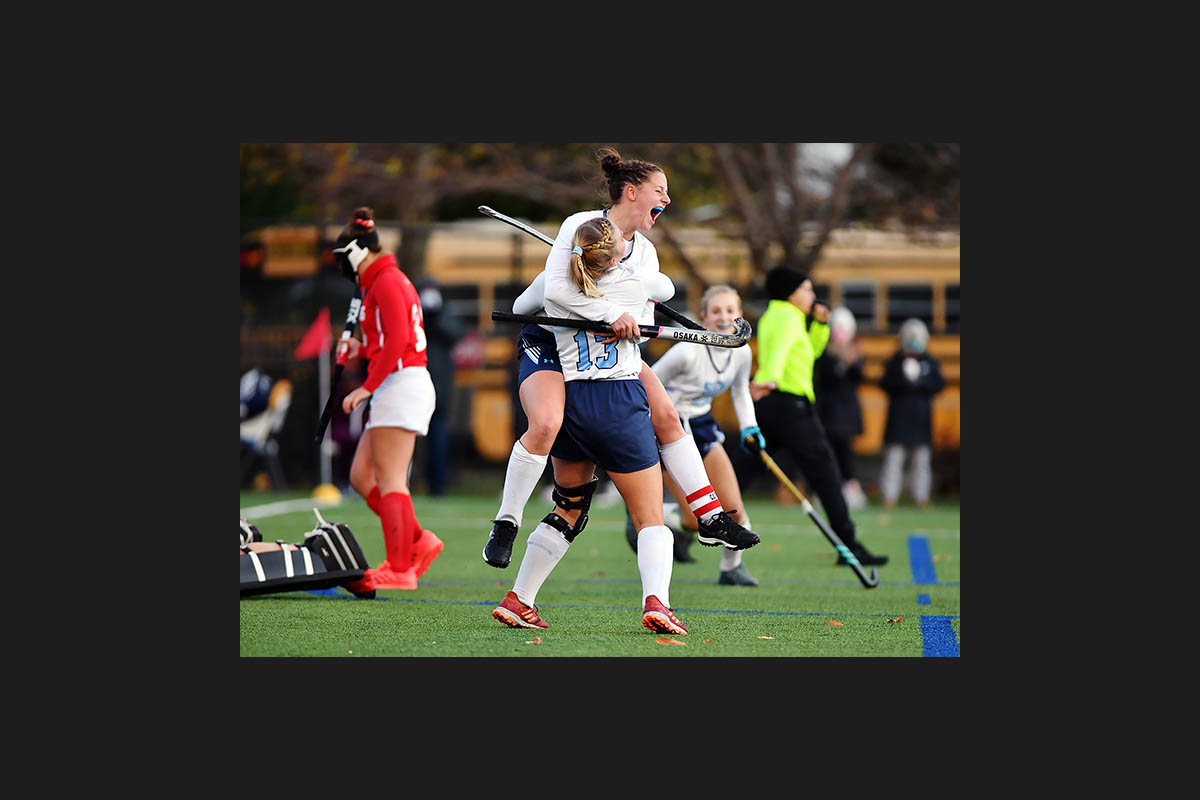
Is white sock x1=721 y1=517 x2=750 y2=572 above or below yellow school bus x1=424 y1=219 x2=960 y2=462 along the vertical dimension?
below

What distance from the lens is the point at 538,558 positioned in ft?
20.6

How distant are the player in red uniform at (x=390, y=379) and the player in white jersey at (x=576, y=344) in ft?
5.03

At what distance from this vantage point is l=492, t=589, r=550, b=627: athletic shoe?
20.5ft

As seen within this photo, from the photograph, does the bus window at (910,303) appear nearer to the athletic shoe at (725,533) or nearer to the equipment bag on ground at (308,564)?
the equipment bag on ground at (308,564)

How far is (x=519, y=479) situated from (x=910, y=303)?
12245 mm

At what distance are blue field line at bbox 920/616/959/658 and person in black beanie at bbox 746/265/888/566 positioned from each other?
7.12 feet

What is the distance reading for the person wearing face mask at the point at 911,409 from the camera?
1606 centimetres

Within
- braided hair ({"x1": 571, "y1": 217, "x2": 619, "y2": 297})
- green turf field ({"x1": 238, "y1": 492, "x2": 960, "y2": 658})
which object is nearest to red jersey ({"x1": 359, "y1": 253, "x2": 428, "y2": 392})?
green turf field ({"x1": 238, "y1": 492, "x2": 960, "y2": 658})

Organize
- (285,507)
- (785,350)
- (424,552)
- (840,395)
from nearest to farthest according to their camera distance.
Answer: (424,552), (785,350), (285,507), (840,395)

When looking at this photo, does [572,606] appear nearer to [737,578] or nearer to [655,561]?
[655,561]

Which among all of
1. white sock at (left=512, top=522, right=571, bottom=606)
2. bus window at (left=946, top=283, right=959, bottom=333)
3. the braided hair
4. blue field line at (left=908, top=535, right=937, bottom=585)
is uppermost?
bus window at (left=946, top=283, right=959, bottom=333)

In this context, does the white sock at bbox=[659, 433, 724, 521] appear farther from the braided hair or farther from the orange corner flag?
the orange corner flag

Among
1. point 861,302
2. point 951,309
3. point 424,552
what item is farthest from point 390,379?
point 951,309

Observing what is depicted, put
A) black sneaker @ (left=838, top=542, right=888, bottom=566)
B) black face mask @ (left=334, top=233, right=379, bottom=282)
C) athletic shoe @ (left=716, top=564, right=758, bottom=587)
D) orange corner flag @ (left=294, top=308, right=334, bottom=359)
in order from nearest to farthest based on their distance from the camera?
black face mask @ (left=334, top=233, right=379, bottom=282) < athletic shoe @ (left=716, top=564, right=758, bottom=587) < black sneaker @ (left=838, top=542, right=888, bottom=566) < orange corner flag @ (left=294, top=308, right=334, bottom=359)
